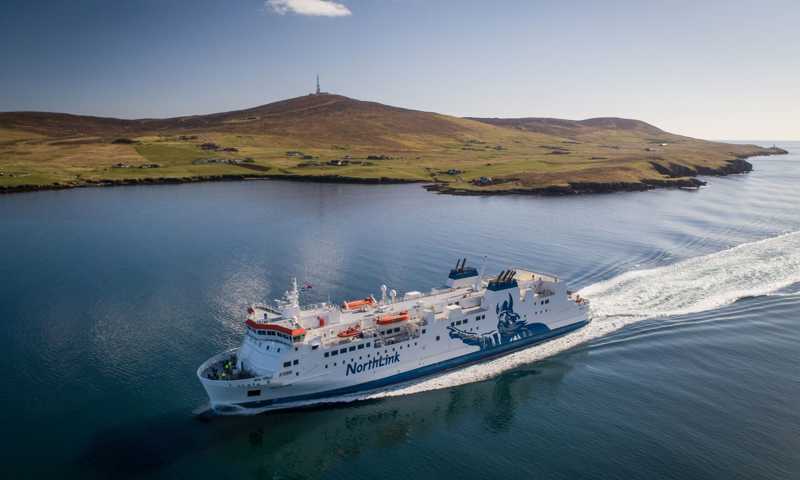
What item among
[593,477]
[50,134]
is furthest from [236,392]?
[50,134]

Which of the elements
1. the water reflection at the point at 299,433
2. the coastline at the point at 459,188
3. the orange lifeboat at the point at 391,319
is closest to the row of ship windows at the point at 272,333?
the water reflection at the point at 299,433

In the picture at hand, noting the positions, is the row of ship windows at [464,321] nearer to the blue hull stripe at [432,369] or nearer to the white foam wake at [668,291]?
the blue hull stripe at [432,369]

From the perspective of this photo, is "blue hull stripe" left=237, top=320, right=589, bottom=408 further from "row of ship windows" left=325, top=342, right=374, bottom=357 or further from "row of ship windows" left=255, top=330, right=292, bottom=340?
"row of ship windows" left=255, top=330, right=292, bottom=340

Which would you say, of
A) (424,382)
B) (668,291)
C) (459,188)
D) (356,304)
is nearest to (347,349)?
(356,304)

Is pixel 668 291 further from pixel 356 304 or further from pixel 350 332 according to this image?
pixel 350 332

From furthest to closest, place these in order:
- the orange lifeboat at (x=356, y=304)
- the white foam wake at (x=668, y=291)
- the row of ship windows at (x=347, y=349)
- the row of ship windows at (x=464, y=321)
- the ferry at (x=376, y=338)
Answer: the white foam wake at (x=668, y=291) < the row of ship windows at (x=464, y=321) < the orange lifeboat at (x=356, y=304) < the row of ship windows at (x=347, y=349) < the ferry at (x=376, y=338)

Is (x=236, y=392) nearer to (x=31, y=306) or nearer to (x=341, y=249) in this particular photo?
(x=31, y=306)
